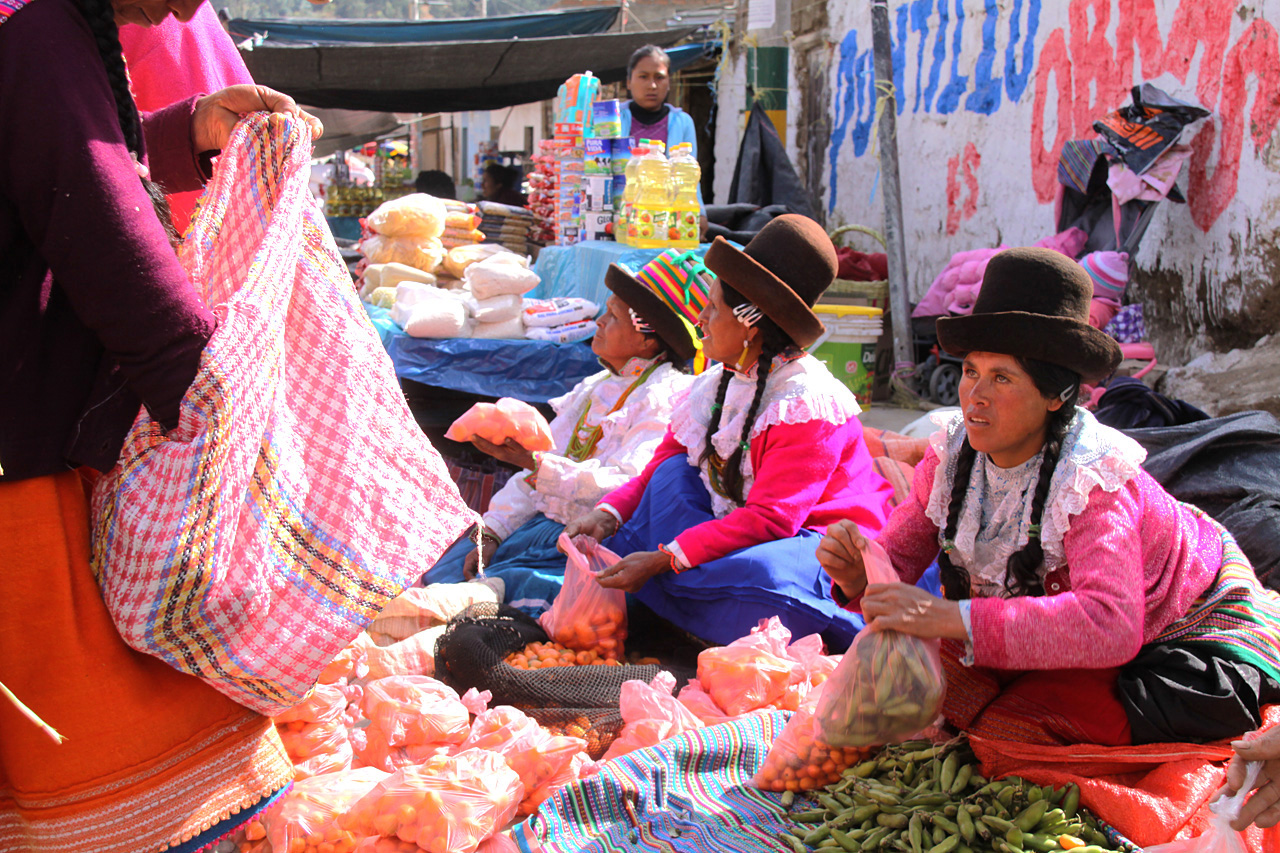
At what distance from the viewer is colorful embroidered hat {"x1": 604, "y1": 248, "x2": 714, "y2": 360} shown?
11.5ft

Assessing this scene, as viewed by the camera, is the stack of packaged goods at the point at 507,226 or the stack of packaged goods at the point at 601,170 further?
the stack of packaged goods at the point at 507,226

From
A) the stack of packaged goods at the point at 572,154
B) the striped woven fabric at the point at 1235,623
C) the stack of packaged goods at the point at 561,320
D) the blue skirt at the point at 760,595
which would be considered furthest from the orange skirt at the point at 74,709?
the stack of packaged goods at the point at 572,154

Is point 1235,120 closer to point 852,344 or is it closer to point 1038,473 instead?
point 852,344

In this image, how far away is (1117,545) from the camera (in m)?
1.75

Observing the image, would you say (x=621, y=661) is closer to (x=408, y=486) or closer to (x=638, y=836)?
(x=638, y=836)

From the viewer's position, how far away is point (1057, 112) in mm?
6051

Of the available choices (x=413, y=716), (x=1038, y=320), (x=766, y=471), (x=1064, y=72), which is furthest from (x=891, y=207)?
(x=413, y=716)

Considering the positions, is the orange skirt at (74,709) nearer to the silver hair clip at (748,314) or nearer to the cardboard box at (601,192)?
the silver hair clip at (748,314)

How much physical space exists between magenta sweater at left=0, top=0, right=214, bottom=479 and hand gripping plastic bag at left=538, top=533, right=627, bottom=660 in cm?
169

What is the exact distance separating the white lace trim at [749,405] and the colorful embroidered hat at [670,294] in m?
0.33

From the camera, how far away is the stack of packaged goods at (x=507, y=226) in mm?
7238

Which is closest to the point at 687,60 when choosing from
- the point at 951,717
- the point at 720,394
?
the point at 720,394

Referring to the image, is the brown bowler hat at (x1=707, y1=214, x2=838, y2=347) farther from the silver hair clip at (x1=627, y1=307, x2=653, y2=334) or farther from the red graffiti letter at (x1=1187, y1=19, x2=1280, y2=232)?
the red graffiti letter at (x1=1187, y1=19, x2=1280, y2=232)

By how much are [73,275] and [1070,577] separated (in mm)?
1716
